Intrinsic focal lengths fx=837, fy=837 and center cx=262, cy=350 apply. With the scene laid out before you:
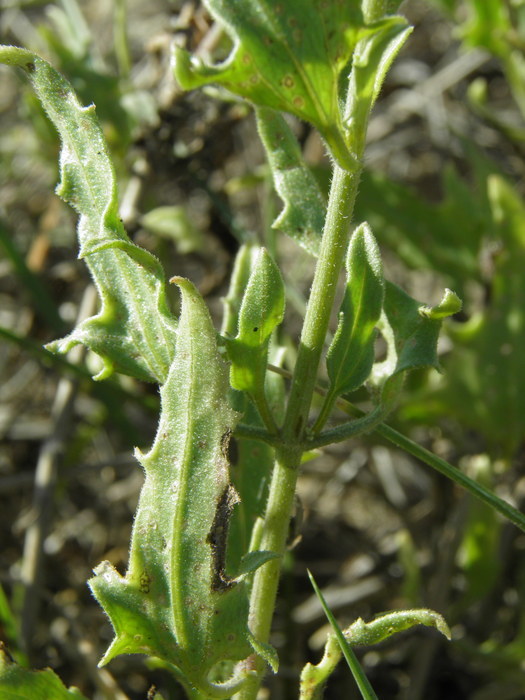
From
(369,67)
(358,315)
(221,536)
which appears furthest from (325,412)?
(369,67)

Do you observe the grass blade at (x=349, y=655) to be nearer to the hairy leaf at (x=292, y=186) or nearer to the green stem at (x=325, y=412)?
the green stem at (x=325, y=412)

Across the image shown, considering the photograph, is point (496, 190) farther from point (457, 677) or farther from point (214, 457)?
point (214, 457)

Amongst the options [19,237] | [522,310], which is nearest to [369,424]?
[522,310]

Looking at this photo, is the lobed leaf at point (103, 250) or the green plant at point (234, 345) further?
the lobed leaf at point (103, 250)

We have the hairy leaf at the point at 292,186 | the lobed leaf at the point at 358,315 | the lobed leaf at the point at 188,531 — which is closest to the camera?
the lobed leaf at the point at 188,531

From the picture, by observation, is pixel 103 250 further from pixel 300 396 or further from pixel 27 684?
pixel 27 684

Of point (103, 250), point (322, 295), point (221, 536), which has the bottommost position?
point (221, 536)

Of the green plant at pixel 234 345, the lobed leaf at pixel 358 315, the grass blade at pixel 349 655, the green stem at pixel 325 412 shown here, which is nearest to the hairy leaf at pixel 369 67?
the green plant at pixel 234 345

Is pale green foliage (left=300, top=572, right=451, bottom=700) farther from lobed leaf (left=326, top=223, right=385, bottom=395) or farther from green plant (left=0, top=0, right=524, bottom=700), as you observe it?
lobed leaf (left=326, top=223, right=385, bottom=395)
